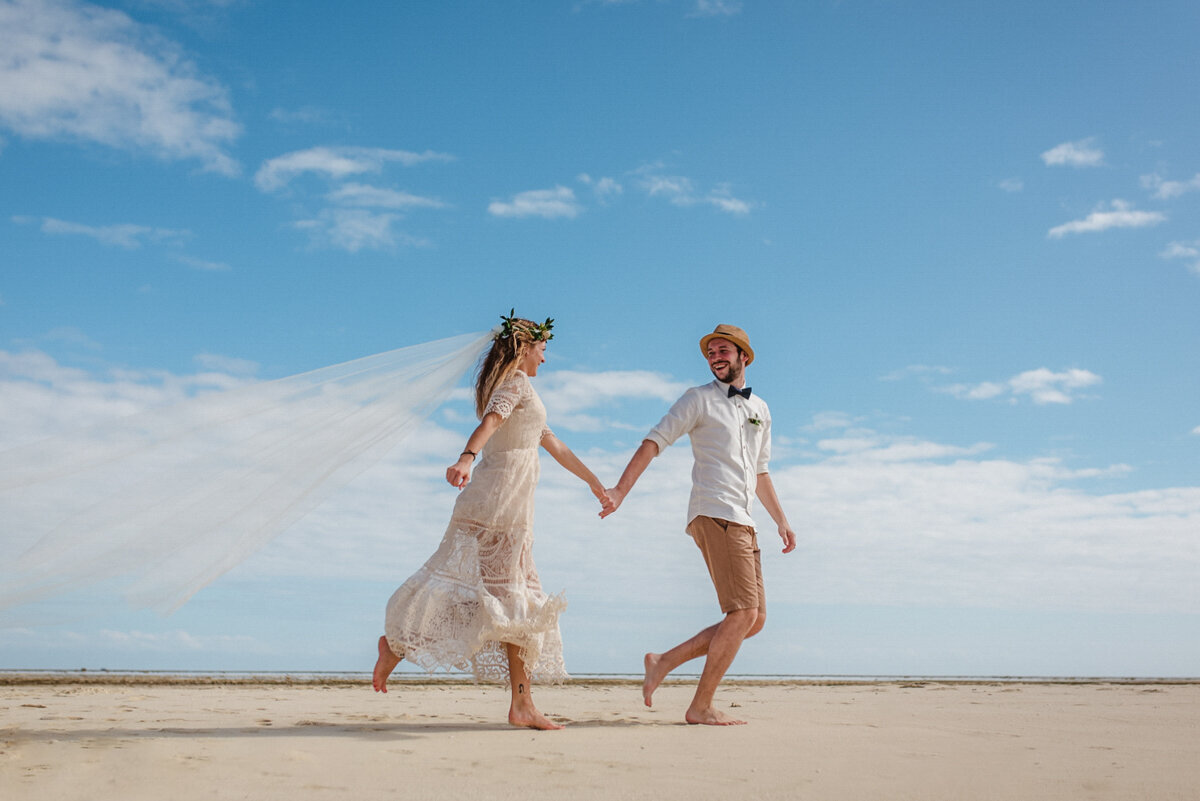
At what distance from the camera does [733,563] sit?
5504 millimetres

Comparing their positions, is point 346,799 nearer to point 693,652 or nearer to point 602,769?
point 602,769

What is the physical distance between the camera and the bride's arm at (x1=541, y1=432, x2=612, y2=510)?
223 inches

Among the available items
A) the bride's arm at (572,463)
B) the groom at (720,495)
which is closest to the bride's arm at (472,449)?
the bride's arm at (572,463)

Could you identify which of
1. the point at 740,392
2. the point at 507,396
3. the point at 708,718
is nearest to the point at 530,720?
the point at 708,718

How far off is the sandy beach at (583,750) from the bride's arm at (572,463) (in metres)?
1.32

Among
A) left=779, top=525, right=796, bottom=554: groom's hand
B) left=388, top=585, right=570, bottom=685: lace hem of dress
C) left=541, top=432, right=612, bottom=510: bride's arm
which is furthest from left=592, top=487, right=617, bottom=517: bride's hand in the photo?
left=779, top=525, right=796, bottom=554: groom's hand

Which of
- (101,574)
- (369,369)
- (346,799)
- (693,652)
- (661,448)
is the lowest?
(346,799)

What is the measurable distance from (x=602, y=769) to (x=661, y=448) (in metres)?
2.27

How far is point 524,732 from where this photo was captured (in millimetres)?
4992

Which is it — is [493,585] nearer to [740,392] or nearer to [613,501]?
[613,501]

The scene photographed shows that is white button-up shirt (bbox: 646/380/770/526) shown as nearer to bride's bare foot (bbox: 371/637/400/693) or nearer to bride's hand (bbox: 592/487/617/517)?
bride's hand (bbox: 592/487/617/517)

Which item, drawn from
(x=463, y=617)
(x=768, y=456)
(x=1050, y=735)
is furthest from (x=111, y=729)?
(x=1050, y=735)

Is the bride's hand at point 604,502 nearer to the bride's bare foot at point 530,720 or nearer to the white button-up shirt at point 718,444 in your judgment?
the white button-up shirt at point 718,444

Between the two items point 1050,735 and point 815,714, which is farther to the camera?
point 815,714
